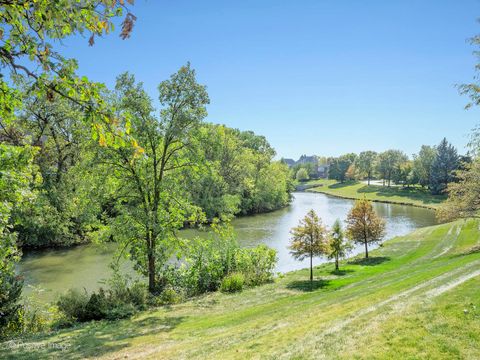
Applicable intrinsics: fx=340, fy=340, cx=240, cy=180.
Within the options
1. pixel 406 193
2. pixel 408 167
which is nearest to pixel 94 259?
pixel 406 193

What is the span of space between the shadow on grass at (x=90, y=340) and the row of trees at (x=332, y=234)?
13.0 m

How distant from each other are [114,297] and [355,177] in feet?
391

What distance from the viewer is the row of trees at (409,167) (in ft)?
269

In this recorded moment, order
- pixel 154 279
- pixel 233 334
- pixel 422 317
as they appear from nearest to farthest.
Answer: pixel 422 317, pixel 233 334, pixel 154 279

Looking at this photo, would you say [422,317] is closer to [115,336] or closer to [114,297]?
[115,336]

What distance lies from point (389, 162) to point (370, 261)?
272 ft

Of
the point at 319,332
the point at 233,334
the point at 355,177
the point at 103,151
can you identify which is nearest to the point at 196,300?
the point at 233,334

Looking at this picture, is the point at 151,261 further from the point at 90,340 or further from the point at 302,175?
the point at 302,175

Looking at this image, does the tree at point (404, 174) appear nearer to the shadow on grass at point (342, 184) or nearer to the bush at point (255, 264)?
the shadow on grass at point (342, 184)

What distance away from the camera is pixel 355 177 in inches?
4904

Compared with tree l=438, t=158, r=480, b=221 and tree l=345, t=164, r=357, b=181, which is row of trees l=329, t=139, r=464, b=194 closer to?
tree l=345, t=164, r=357, b=181

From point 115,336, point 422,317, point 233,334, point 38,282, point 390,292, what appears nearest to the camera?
point 422,317

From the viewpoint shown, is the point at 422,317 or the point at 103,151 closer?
the point at 422,317

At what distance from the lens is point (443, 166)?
82125mm
